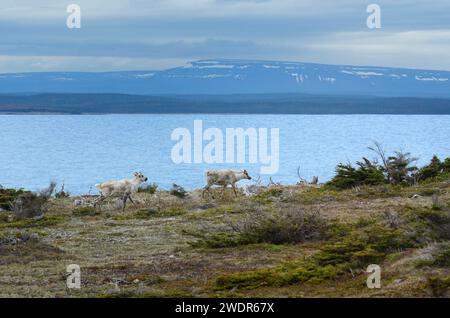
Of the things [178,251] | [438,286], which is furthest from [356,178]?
[438,286]

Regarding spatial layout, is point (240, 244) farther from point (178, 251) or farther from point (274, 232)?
point (178, 251)

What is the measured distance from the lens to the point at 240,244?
17469 millimetres

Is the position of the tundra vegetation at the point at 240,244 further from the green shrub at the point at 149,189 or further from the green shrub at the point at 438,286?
the green shrub at the point at 149,189

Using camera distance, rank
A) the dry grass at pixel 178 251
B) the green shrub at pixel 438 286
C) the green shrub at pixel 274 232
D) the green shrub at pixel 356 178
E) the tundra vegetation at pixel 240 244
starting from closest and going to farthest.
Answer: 1. the green shrub at pixel 438 286
2. the dry grass at pixel 178 251
3. the tundra vegetation at pixel 240 244
4. the green shrub at pixel 274 232
5. the green shrub at pixel 356 178

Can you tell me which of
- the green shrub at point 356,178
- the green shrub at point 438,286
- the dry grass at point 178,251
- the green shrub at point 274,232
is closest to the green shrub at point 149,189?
the dry grass at point 178,251

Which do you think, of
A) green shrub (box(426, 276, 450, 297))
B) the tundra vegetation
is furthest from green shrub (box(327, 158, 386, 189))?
green shrub (box(426, 276, 450, 297))

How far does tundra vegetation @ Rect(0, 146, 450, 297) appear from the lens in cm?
1327

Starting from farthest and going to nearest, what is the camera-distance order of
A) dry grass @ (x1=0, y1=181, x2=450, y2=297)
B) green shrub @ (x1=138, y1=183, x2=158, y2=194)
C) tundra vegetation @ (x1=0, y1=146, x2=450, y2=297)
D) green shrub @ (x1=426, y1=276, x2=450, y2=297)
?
green shrub @ (x1=138, y1=183, x2=158, y2=194)
tundra vegetation @ (x1=0, y1=146, x2=450, y2=297)
dry grass @ (x1=0, y1=181, x2=450, y2=297)
green shrub @ (x1=426, y1=276, x2=450, y2=297)

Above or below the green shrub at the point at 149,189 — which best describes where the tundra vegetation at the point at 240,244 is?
below

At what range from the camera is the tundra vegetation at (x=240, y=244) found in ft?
43.5

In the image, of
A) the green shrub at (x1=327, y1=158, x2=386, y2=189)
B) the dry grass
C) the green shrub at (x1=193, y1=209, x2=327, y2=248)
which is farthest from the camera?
the green shrub at (x1=327, y1=158, x2=386, y2=189)

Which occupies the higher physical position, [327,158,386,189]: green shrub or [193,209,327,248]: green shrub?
[327,158,386,189]: green shrub

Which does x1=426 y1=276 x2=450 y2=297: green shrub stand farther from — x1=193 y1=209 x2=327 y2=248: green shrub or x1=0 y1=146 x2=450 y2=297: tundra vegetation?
x1=193 y1=209 x2=327 y2=248: green shrub

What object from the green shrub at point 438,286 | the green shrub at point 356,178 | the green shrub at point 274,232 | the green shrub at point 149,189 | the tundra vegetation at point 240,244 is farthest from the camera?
the green shrub at point 149,189
